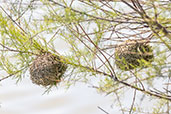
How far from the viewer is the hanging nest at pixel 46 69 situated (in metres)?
1.53

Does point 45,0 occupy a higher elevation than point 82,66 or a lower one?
higher

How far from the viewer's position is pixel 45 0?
4.16 feet

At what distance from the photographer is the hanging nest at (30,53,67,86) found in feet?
5.02

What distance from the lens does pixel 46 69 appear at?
5.02 feet

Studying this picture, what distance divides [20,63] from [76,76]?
29 centimetres

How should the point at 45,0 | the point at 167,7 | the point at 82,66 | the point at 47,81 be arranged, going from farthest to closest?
the point at 47,81 → the point at 82,66 → the point at 45,0 → the point at 167,7

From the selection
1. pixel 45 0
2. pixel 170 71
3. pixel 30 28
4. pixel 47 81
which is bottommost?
pixel 47 81

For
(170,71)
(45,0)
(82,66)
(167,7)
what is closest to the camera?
(170,71)

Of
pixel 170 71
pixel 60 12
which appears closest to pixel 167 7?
pixel 170 71

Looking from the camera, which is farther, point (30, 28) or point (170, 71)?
point (30, 28)

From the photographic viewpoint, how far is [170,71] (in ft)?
3.47

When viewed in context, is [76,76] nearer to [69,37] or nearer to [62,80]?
[62,80]

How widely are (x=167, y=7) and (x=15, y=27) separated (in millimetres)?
669

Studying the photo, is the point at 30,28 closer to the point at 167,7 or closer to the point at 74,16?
the point at 74,16
